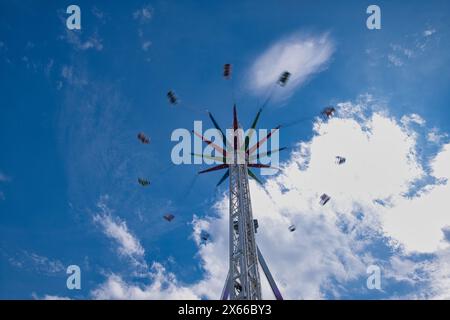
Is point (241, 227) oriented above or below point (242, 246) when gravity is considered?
above

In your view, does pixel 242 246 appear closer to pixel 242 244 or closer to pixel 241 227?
pixel 242 244

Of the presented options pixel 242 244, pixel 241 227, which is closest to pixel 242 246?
pixel 242 244

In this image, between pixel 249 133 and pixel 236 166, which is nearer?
pixel 236 166

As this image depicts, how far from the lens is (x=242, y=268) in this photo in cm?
2008
